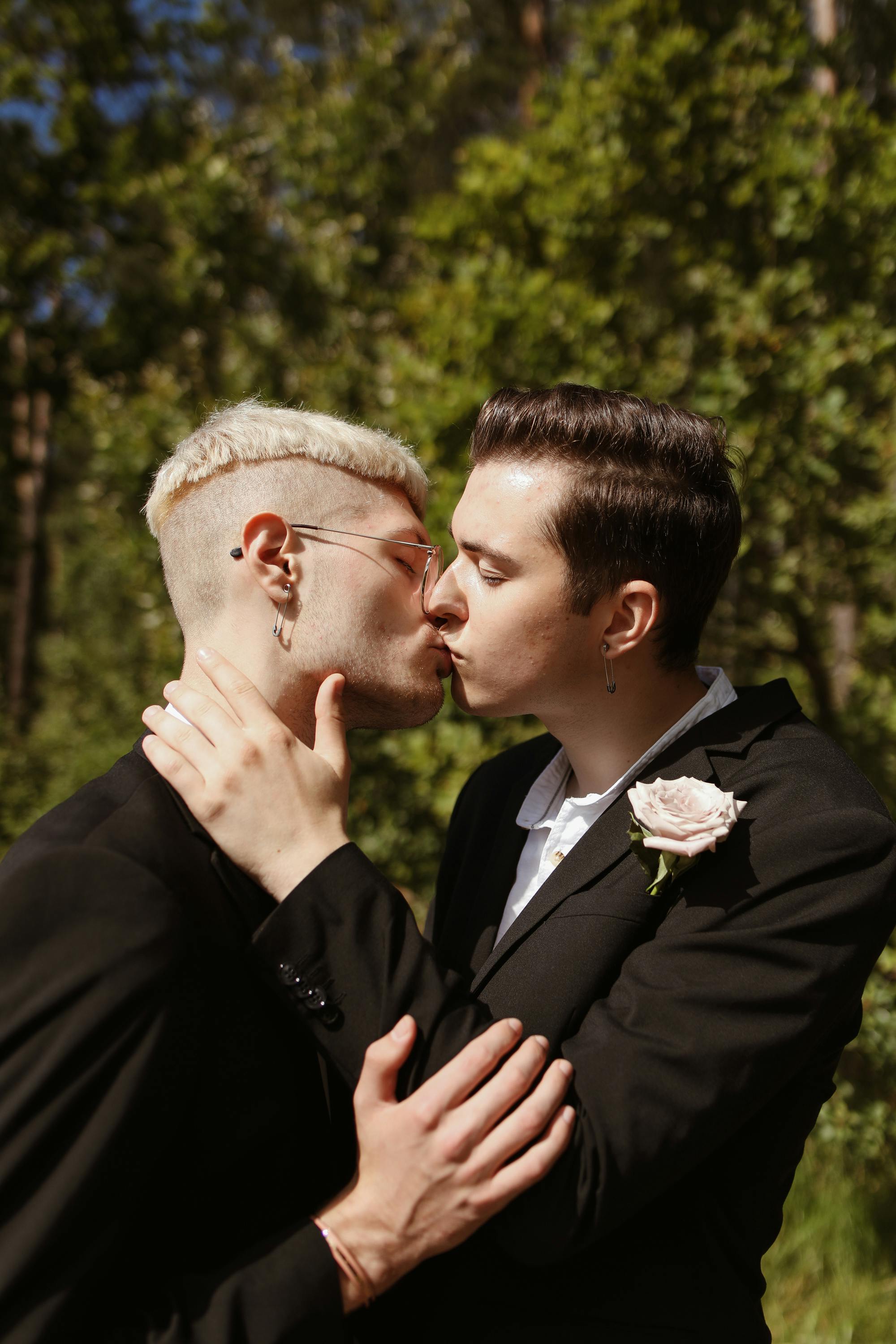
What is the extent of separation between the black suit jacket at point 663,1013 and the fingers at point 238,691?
1.15 feet

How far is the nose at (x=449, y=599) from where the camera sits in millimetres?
2498

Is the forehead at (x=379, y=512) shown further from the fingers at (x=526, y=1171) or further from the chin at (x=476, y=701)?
the fingers at (x=526, y=1171)

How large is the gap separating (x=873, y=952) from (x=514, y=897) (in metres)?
0.90

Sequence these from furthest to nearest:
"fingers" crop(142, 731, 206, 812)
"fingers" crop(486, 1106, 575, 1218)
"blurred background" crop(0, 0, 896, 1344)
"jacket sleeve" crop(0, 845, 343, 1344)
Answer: "blurred background" crop(0, 0, 896, 1344) < "fingers" crop(142, 731, 206, 812) < "fingers" crop(486, 1106, 575, 1218) < "jacket sleeve" crop(0, 845, 343, 1344)

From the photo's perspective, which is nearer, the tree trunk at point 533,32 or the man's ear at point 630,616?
the man's ear at point 630,616

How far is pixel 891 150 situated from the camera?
4.67m

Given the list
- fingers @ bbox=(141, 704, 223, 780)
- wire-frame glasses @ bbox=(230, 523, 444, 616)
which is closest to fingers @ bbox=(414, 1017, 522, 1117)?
fingers @ bbox=(141, 704, 223, 780)

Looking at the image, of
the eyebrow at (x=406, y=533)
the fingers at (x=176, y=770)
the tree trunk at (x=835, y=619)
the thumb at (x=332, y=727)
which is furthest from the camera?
the tree trunk at (x=835, y=619)

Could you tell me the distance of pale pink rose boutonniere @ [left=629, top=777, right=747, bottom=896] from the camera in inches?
73.7

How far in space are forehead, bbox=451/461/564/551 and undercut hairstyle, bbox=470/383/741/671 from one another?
0.02 metres

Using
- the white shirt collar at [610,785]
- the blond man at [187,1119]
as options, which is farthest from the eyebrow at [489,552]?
the blond man at [187,1119]

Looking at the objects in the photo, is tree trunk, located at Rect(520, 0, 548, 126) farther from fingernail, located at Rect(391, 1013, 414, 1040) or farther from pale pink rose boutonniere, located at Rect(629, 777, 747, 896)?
fingernail, located at Rect(391, 1013, 414, 1040)

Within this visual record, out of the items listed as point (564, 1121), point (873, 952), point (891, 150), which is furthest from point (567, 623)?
point (891, 150)

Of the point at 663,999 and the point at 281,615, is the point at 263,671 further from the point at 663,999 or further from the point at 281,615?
the point at 663,999
